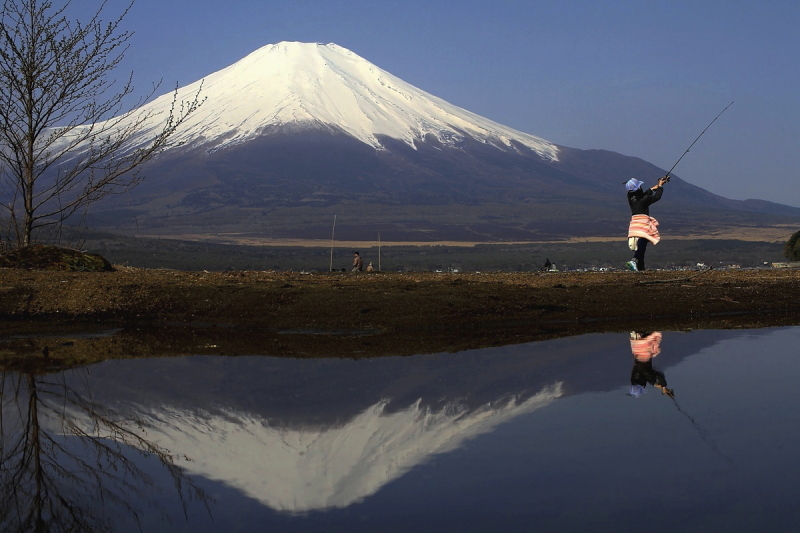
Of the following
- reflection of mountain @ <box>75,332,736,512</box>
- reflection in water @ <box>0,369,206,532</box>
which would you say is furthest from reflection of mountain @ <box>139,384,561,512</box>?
reflection in water @ <box>0,369,206,532</box>

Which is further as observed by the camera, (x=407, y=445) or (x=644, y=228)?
(x=644, y=228)

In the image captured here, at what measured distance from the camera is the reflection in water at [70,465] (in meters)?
6.15

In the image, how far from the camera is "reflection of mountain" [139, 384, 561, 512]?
664 centimetres

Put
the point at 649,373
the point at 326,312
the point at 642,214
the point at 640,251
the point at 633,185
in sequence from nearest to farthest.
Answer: the point at 649,373 → the point at 326,312 → the point at 642,214 → the point at 633,185 → the point at 640,251

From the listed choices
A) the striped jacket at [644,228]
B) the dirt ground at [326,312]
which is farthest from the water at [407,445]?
the striped jacket at [644,228]

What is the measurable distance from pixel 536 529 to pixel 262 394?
14.8 feet

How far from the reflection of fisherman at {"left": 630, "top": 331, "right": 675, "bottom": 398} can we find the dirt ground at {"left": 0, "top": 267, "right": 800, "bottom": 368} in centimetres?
109

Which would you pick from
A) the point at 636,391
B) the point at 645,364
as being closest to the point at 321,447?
the point at 636,391

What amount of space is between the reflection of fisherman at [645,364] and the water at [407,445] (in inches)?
2.0

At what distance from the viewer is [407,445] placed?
7672 millimetres

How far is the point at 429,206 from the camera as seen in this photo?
16338cm

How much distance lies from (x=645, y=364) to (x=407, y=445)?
449cm

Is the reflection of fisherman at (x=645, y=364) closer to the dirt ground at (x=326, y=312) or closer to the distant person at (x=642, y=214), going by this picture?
the dirt ground at (x=326, y=312)

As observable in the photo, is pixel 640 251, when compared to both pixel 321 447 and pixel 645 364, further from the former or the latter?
pixel 321 447
